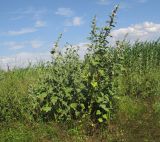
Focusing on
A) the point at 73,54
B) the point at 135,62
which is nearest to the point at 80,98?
the point at 73,54

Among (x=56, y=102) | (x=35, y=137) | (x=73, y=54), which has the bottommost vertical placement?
(x=35, y=137)

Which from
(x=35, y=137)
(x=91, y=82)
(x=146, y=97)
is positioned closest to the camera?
(x=35, y=137)

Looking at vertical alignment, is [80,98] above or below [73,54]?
below

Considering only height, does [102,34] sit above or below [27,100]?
above

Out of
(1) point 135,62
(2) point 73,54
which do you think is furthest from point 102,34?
(1) point 135,62

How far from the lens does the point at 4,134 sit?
9.15 m

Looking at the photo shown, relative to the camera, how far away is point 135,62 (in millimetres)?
14742

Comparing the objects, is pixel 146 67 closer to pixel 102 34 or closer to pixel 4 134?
pixel 102 34

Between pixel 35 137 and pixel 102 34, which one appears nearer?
pixel 35 137

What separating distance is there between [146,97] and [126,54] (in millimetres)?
4015

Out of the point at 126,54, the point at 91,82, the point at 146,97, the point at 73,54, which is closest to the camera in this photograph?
the point at 91,82

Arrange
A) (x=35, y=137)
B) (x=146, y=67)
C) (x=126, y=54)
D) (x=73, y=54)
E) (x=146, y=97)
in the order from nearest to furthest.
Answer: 1. (x=35, y=137)
2. (x=73, y=54)
3. (x=146, y=97)
4. (x=146, y=67)
5. (x=126, y=54)

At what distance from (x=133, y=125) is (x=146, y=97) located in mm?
2428

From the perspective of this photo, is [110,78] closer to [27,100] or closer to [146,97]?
[27,100]
